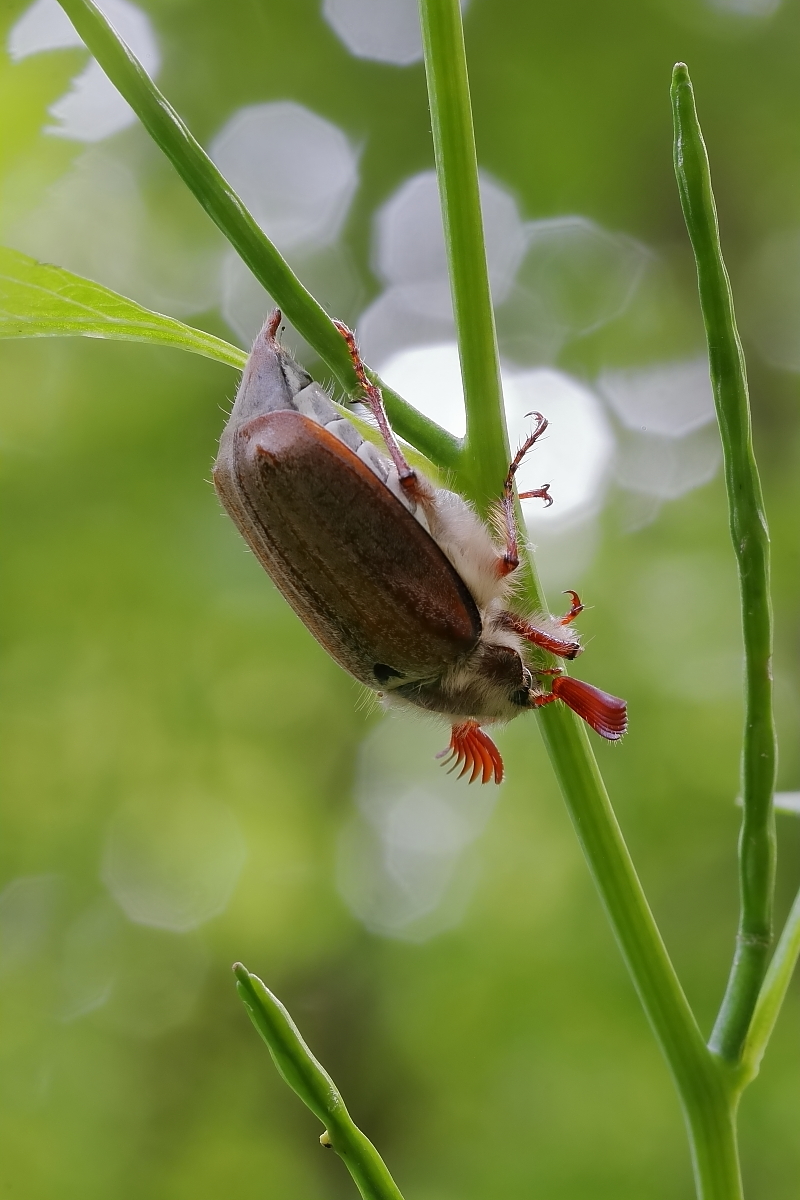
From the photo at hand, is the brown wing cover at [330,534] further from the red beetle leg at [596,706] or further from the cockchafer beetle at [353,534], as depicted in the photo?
the red beetle leg at [596,706]

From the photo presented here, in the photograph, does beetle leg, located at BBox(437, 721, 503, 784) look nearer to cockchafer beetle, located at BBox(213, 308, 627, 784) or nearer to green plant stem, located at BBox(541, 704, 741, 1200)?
cockchafer beetle, located at BBox(213, 308, 627, 784)

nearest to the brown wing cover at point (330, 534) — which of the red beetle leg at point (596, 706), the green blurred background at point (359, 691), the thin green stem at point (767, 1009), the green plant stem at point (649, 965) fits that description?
the red beetle leg at point (596, 706)

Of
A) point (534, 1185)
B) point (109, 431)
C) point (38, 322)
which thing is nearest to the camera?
point (38, 322)

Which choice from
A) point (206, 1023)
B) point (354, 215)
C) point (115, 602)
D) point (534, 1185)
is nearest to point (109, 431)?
point (115, 602)

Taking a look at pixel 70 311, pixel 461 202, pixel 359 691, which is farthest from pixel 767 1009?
pixel 359 691

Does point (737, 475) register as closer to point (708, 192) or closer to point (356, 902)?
point (708, 192)

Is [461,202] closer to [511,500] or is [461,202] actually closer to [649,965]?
[511,500]

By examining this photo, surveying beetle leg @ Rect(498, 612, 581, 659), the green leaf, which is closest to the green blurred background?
beetle leg @ Rect(498, 612, 581, 659)

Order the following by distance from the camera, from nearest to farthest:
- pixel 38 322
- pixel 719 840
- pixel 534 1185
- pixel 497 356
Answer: pixel 497 356
pixel 38 322
pixel 534 1185
pixel 719 840

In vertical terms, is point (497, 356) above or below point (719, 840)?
above
